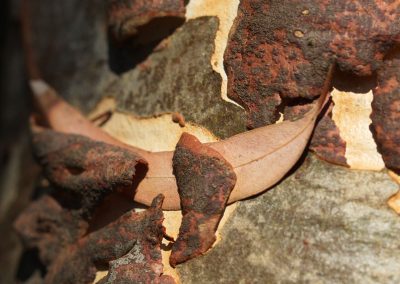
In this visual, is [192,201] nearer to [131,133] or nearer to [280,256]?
[280,256]

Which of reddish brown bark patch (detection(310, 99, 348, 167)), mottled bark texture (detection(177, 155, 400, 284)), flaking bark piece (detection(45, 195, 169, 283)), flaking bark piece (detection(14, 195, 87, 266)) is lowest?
flaking bark piece (detection(14, 195, 87, 266))

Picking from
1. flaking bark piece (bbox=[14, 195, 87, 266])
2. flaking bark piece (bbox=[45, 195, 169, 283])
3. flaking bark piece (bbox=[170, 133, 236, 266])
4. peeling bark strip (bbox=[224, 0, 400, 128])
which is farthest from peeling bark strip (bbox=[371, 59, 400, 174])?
flaking bark piece (bbox=[14, 195, 87, 266])

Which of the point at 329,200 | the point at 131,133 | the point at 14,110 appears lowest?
the point at 14,110

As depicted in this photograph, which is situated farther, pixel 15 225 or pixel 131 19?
pixel 15 225

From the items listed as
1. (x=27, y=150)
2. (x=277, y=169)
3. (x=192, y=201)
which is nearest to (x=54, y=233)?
(x=192, y=201)

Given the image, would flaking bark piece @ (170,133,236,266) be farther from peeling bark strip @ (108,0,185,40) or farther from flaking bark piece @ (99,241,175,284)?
peeling bark strip @ (108,0,185,40)

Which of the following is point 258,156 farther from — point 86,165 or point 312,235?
point 86,165
